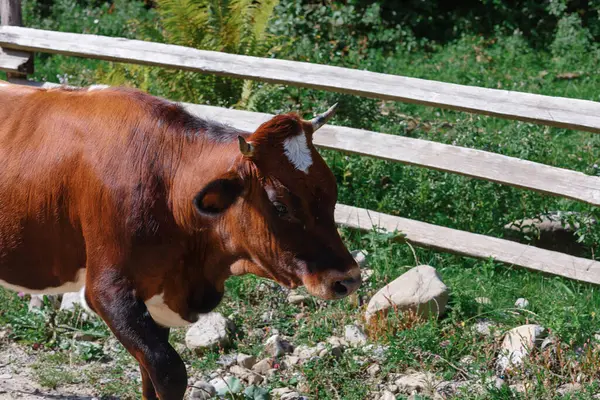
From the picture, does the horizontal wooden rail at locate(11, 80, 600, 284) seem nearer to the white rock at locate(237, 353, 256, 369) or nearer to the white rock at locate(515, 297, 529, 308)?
the white rock at locate(515, 297, 529, 308)

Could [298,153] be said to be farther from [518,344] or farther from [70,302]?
[70,302]

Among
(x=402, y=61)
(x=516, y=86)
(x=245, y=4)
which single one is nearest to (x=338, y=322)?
(x=245, y=4)

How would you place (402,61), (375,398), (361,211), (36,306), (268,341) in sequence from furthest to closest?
1. (402,61)
2. (361,211)
3. (36,306)
4. (268,341)
5. (375,398)

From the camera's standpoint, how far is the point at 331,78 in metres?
6.47

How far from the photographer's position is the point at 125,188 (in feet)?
13.3

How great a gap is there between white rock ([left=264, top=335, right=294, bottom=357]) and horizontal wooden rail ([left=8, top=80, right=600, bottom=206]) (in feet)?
5.18

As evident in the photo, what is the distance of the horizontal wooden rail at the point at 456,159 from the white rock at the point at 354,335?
1446mm

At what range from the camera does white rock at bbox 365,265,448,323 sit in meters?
5.41

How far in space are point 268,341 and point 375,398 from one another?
860mm

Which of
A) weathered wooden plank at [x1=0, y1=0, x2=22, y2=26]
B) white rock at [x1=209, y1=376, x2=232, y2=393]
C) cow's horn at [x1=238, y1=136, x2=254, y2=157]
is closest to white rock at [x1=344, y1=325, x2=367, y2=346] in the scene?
Answer: white rock at [x1=209, y1=376, x2=232, y2=393]

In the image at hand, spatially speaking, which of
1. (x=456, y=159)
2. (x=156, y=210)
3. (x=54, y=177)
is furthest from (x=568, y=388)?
(x=54, y=177)

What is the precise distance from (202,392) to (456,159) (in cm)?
251

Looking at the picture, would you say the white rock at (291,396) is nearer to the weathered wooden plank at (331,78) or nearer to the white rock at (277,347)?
the white rock at (277,347)

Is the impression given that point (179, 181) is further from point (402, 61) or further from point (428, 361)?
point (402, 61)
